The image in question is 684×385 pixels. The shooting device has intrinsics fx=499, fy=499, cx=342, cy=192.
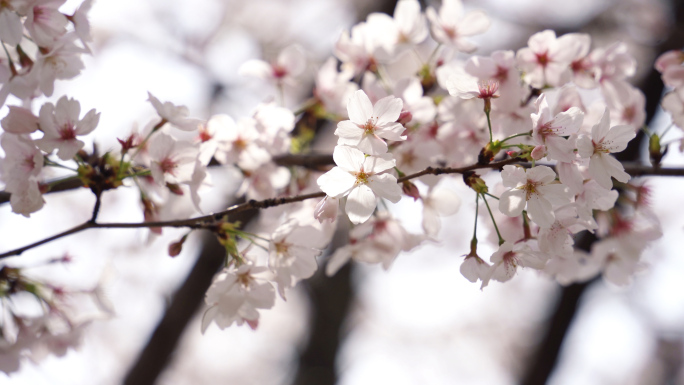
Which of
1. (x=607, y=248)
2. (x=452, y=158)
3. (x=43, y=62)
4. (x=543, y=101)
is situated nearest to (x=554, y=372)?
(x=607, y=248)

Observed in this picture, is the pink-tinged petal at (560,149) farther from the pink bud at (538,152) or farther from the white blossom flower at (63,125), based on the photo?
the white blossom flower at (63,125)

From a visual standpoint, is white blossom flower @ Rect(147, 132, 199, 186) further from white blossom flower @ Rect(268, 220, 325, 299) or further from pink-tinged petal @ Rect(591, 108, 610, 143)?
pink-tinged petal @ Rect(591, 108, 610, 143)

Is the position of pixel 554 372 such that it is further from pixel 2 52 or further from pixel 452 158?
pixel 2 52

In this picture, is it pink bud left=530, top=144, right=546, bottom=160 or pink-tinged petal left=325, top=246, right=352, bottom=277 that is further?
pink-tinged petal left=325, top=246, right=352, bottom=277

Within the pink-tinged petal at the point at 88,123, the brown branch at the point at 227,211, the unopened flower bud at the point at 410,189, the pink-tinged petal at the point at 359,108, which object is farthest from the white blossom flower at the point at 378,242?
the pink-tinged petal at the point at 88,123

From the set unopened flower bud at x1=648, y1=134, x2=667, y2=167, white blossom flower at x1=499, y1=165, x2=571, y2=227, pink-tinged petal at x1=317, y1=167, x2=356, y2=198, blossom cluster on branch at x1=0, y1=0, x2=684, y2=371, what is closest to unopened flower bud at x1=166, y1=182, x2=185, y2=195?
blossom cluster on branch at x1=0, y1=0, x2=684, y2=371

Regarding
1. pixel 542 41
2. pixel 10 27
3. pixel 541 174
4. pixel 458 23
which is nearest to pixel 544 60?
pixel 542 41

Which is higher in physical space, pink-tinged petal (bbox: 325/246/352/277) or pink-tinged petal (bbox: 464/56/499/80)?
pink-tinged petal (bbox: 464/56/499/80)
